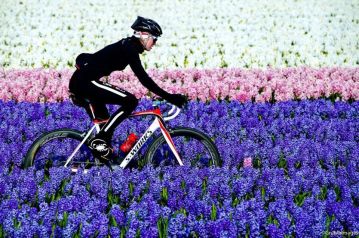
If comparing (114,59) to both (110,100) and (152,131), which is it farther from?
(152,131)

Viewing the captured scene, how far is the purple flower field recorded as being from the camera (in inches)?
169

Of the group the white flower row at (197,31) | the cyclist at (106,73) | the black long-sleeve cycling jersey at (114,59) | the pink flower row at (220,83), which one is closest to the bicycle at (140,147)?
the cyclist at (106,73)

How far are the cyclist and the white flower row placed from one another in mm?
7358

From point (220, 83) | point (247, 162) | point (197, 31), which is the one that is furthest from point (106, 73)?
point (197, 31)

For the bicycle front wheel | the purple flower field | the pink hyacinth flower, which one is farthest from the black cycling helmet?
the pink hyacinth flower

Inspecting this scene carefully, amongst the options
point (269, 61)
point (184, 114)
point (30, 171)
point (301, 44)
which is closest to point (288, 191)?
point (30, 171)

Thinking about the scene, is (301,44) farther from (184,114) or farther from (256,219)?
(256,219)

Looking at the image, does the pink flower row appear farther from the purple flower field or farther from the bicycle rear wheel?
the bicycle rear wheel

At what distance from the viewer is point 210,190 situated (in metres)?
5.07

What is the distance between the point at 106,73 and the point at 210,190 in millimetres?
1484

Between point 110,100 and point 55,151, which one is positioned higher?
point 110,100

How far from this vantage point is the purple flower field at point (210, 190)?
14.1 ft

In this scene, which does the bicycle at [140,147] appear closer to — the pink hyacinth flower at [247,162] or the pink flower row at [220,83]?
the pink hyacinth flower at [247,162]

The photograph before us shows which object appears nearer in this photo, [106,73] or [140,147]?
[106,73]
